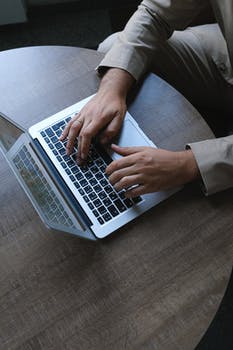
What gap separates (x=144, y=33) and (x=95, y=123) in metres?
0.25

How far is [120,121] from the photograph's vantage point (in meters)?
0.87

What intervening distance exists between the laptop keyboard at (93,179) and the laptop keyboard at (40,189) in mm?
74

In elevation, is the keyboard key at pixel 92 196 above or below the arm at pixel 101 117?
below

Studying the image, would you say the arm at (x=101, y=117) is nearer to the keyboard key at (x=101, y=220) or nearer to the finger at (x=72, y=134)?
the finger at (x=72, y=134)

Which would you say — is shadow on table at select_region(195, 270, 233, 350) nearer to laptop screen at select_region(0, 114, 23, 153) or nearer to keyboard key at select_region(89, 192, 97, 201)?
keyboard key at select_region(89, 192, 97, 201)

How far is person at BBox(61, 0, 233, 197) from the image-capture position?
0.81 metres

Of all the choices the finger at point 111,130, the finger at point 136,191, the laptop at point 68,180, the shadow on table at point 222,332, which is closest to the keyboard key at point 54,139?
the laptop at point 68,180

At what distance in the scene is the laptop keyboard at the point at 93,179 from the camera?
798 millimetres

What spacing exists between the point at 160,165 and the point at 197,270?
22cm

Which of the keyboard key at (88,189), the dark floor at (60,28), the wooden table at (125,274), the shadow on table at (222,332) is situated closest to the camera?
the wooden table at (125,274)

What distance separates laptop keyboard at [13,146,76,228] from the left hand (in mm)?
125

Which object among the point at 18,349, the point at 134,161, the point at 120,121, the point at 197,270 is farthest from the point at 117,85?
the point at 18,349

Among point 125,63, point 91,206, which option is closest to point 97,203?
point 91,206

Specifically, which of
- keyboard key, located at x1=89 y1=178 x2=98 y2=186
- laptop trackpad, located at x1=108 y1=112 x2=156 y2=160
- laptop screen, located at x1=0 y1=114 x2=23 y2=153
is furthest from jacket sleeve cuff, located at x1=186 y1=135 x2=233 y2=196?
laptop screen, located at x1=0 y1=114 x2=23 y2=153
